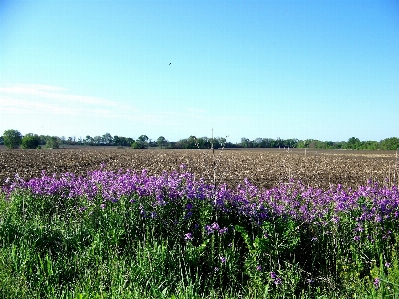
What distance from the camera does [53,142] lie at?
93812mm

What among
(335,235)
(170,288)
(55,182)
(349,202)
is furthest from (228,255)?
(55,182)

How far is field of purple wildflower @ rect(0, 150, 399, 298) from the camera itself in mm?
4105

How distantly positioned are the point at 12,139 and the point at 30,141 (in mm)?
5191

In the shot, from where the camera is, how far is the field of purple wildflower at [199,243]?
162 inches

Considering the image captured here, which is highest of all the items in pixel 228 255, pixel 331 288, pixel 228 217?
pixel 228 217

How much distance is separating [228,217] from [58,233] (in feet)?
9.64

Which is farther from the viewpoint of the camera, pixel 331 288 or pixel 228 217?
pixel 228 217

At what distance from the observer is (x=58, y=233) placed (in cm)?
546

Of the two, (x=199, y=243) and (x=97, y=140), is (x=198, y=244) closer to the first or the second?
(x=199, y=243)

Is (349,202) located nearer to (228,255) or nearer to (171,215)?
(228,255)

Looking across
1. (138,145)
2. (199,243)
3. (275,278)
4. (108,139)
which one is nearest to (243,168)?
(199,243)

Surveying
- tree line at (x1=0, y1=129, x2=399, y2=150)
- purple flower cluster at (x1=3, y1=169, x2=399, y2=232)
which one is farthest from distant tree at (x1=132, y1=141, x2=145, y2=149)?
purple flower cluster at (x1=3, y1=169, x2=399, y2=232)

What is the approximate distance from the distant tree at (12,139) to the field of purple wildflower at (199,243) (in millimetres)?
94729

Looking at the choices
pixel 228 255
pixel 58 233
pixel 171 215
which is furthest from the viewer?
pixel 171 215
